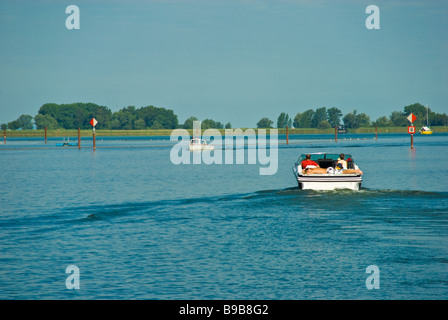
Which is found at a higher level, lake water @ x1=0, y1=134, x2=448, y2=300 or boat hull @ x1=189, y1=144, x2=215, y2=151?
boat hull @ x1=189, y1=144, x2=215, y2=151

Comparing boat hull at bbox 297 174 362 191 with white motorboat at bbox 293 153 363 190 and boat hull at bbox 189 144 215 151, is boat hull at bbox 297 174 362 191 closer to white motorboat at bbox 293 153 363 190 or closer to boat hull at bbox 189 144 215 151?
white motorboat at bbox 293 153 363 190

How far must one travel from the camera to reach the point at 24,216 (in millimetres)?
27859

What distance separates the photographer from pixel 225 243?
2083 centimetres

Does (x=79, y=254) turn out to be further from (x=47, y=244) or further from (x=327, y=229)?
(x=327, y=229)

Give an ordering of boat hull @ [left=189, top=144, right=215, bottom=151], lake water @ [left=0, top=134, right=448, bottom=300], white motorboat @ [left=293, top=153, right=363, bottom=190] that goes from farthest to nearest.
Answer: boat hull @ [left=189, top=144, right=215, bottom=151] → white motorboat @ [left=293, top=153, right=363, bottom=190] → lake water @ [left=0, top=134, right=448, bottom=300]

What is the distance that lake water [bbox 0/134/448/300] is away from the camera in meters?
15.4

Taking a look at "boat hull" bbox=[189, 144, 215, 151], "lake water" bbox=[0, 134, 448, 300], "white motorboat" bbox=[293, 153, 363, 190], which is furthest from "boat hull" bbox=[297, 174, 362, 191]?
"boat hull" bbox=[189, 144, 215, 151]

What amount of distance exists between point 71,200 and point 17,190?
8365mm

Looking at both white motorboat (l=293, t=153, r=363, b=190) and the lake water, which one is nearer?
the lake water

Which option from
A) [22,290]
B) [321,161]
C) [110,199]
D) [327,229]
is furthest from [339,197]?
[22,290]

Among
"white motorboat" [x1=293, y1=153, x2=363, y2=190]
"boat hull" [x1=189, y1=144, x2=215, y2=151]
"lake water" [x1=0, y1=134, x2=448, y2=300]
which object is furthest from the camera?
"boat hull" [x1=189, y1=144, x2=215, y2=151]

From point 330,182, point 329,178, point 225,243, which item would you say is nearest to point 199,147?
point 330,182

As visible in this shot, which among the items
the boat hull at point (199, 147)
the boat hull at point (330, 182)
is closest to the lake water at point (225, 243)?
the boat hull at point (330, 182)
